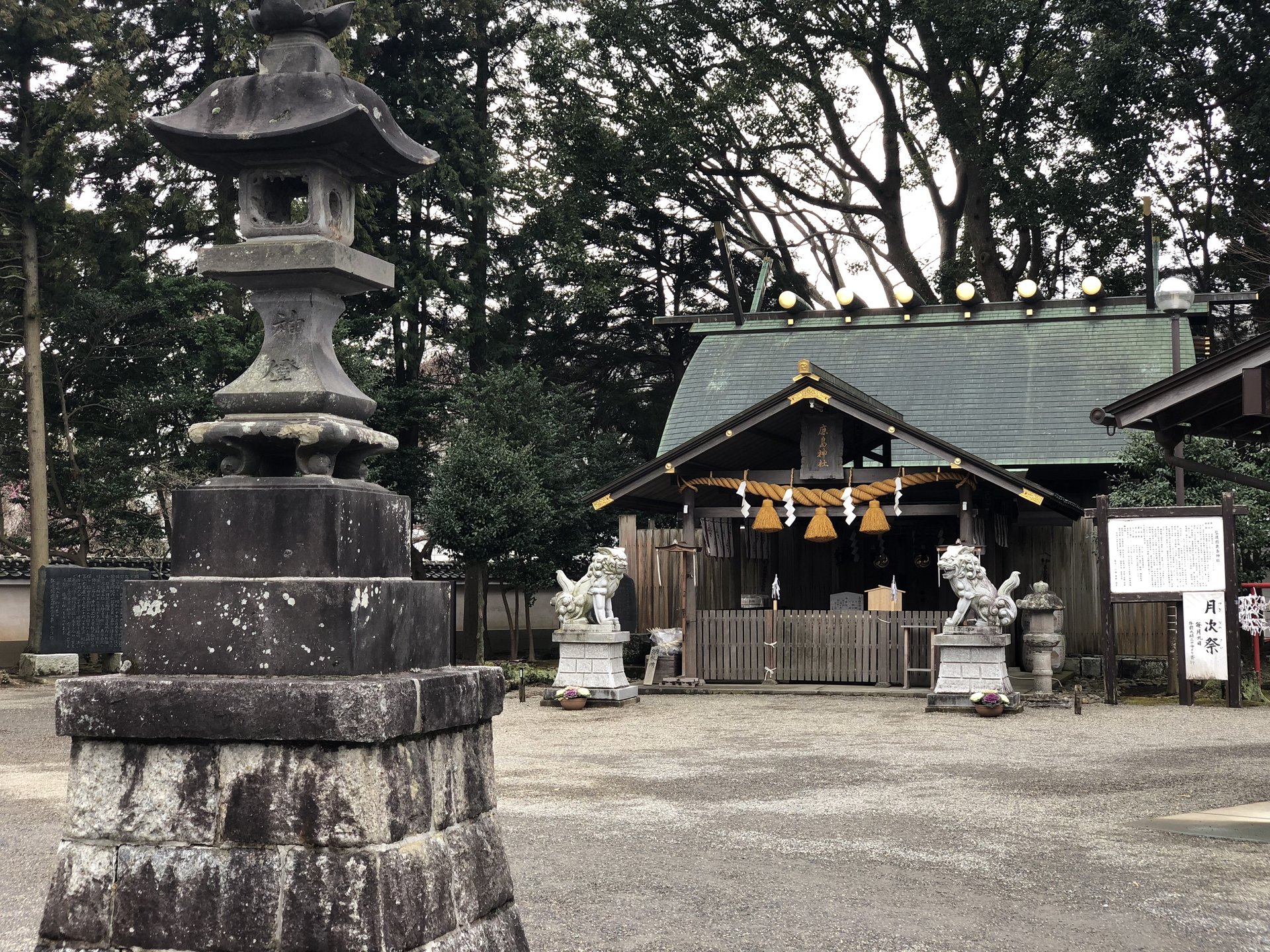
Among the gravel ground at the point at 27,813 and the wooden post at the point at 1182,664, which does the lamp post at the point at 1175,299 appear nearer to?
the wooden post at the point at 1182,664

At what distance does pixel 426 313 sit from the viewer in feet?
92.1

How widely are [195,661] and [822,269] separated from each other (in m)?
28.2

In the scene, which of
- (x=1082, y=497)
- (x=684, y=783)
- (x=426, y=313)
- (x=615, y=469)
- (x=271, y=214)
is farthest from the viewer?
(x=426, y=313)

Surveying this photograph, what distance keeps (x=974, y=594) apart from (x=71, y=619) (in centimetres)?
1336

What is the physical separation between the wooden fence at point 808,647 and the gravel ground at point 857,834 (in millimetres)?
3313

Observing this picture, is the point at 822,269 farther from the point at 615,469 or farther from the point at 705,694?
A: the point at 705,694

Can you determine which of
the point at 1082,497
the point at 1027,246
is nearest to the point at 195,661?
the point at 1082,497

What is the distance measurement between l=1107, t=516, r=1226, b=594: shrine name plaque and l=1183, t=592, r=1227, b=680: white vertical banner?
126mm

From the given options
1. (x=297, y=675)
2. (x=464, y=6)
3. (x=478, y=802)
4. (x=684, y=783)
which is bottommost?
(x=684, y=783)

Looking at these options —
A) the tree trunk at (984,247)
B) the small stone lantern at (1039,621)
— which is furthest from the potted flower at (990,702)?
the tree trunk at (984,247)

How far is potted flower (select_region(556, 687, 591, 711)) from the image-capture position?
1571 cm

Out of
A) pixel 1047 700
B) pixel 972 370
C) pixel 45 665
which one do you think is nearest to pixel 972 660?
pixel 1047 700

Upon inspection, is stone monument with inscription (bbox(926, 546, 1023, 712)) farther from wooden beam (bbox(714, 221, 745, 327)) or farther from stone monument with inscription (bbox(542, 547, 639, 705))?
wooden beam (bbox(714, 221, 745, 327))

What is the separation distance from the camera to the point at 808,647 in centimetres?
1777
